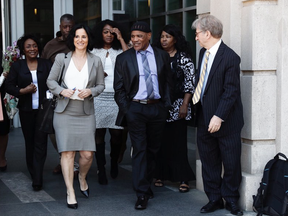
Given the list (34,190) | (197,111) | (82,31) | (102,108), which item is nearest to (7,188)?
(34,190)

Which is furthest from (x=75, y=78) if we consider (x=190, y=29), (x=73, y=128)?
(x=190, y=29)

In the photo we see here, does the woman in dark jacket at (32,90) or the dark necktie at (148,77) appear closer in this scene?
the dark necktie at (148,77)

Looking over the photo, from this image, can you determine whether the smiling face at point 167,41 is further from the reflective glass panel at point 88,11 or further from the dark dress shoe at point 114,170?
the reflective glass panel at point 88,11

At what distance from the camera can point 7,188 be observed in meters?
6.54

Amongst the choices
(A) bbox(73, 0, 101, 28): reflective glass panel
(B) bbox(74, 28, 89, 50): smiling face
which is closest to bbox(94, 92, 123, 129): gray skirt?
(B) bbox(74, 28, 89, 50): smiling face

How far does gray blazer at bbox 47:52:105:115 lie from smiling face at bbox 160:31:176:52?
0.88m

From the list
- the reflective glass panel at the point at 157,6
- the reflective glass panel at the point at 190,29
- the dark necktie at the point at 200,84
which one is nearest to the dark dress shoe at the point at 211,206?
the dark necktie at the point at 200,84

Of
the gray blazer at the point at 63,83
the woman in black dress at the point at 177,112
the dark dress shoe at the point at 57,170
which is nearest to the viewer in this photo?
the gray blazer at the point at 63,83

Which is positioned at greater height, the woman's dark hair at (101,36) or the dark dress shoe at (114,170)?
the woman's dark hair at (101,36)

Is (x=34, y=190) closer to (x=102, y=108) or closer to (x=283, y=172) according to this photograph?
(x=102, y=108)

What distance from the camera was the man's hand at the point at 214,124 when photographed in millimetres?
5086

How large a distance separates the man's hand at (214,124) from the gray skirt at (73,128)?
4.53 ft

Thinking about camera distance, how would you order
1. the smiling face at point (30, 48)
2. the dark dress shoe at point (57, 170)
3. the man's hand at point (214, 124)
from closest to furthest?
the man's hand at point (214, 124) < the smiling face at point (30, 48) < the dark dress shoe at point (57, 170)

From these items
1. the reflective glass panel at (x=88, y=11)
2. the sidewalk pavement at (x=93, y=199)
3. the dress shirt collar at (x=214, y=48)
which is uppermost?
the reflective glass panel at (x=88, y=11)
